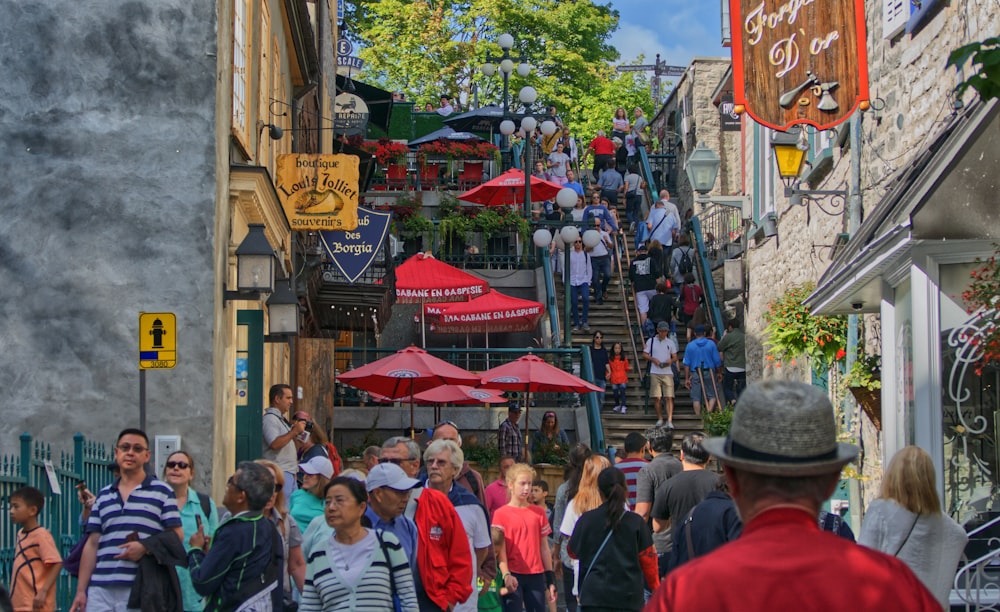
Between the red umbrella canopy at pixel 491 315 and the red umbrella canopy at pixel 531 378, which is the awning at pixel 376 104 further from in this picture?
the red umbrella canopy at pixel 531 378

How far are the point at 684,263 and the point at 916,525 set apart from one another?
21333mm

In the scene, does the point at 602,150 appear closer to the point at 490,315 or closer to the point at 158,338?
the point at 490,315

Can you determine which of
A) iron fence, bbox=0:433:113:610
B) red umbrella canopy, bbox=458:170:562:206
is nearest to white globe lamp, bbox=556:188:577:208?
red umbrella canopy, bbox=458:170:562:206

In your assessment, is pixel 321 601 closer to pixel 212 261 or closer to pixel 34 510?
pixel 34 510

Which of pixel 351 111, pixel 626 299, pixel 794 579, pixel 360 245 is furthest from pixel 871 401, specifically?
pixel 351 111

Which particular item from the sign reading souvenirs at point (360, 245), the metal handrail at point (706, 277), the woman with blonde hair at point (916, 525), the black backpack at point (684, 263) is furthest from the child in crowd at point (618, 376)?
the woman with blonde hair at point (916, 525)

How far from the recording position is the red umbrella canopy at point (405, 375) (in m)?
19.0

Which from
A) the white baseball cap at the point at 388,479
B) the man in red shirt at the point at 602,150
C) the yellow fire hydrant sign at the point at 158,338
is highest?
the man in red shirt at the point at 602,150

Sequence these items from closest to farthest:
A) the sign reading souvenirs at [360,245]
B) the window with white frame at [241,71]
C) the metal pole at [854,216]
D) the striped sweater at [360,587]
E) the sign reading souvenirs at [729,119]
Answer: the striped sweater at [360,587], the window with white frame at [241,71], the metal pole at [854,216], the sign reading souvenirs at [360,245], the sign reading souvenirs at [729,119]

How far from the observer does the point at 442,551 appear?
8039mm

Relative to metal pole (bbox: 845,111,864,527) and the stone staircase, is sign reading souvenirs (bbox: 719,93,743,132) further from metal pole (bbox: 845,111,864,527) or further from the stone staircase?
metal pole (bbox: 845,111,864,527)

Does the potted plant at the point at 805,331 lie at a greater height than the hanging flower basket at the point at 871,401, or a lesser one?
greater

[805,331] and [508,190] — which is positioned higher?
[508,190]

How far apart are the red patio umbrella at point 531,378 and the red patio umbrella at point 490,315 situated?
488cm
